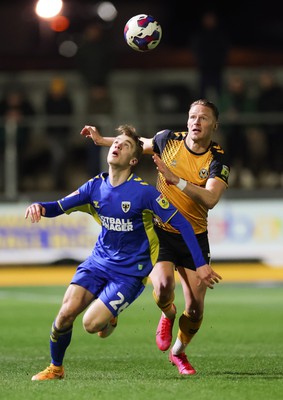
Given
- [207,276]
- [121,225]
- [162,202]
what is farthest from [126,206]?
[207,276]

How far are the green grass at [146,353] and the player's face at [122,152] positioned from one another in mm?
1764

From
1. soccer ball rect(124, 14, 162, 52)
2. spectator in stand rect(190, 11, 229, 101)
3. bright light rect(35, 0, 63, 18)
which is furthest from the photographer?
bright light rect(35, 0, 63, 18)

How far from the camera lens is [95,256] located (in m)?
8.98

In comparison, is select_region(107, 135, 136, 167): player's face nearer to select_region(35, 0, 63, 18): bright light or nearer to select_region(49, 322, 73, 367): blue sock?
select_region(49, 322, 73, 367): blue sock

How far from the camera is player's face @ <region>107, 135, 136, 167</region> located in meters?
8.91

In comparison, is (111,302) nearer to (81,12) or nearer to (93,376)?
(93,376)

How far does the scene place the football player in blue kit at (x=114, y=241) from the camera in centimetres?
870

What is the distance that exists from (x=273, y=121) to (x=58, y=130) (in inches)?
157

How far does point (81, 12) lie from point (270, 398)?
20.4 meters

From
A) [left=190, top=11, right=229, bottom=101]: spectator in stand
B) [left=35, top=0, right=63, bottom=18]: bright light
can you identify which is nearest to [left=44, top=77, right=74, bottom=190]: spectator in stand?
[left=190, top=11, right=229, bottom=101]: spectator in stand

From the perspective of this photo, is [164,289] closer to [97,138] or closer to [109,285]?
[109,285]

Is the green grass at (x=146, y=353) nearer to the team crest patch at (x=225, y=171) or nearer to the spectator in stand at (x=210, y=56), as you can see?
the team crest patch at (x=225, y=171)

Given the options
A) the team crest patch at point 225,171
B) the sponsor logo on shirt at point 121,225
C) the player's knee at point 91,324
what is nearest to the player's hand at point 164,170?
the sponsor logo on shirt at point 121,225

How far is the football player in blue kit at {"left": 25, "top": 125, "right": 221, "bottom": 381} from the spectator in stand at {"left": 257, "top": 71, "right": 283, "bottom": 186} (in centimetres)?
1109
